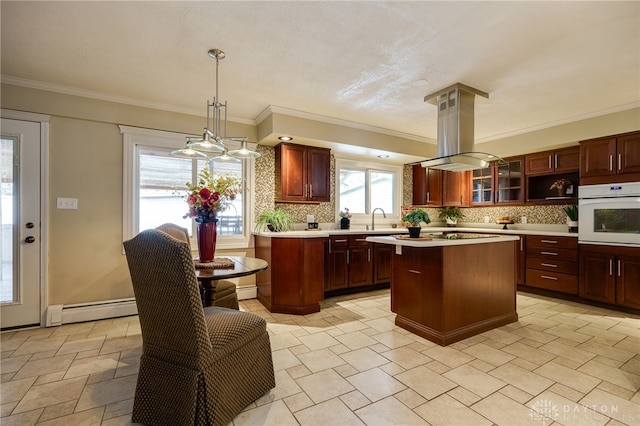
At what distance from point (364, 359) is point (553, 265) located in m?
3.46

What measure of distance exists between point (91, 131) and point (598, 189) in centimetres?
620

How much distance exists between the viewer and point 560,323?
3.18 meters

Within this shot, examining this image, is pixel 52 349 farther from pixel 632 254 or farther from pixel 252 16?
pixel 632 254

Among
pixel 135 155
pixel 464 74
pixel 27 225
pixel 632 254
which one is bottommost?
pixel 632 254

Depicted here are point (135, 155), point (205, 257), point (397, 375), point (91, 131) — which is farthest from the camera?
point (135, 155)

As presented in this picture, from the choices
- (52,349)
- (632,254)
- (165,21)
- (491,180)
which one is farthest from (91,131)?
(632,254)

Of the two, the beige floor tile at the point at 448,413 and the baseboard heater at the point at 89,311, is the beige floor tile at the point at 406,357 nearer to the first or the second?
the beige floor tile at the point at 448,413

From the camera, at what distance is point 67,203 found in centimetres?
320

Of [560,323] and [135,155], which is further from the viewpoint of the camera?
[135,155]

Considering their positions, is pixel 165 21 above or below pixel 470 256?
above

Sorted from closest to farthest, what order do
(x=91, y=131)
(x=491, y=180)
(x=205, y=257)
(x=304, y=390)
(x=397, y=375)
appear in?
(x=304, y=390) < (x=397, y=375) < (x=205, y=257) < (x=91, y=131) < (x=491, y=180)

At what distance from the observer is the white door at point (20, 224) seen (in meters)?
2.96

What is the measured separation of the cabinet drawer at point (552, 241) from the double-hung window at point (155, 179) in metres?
4.34

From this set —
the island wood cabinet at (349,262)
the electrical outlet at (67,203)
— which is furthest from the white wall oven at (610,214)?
the electrical outlet at (67,203)
